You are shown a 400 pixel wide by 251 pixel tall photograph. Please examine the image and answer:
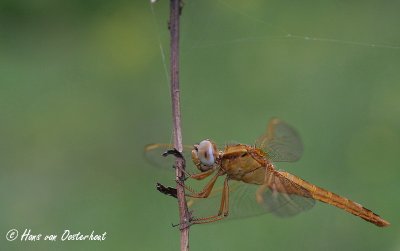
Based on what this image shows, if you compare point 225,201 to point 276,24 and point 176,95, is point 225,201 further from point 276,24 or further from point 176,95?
point 276,24

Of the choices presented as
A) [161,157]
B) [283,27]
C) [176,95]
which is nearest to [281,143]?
[161,157]

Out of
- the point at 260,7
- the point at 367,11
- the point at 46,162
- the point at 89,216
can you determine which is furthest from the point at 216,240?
the point at 367,11

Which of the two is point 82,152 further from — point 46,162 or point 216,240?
point 216,240

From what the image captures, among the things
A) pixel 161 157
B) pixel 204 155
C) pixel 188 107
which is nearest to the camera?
pixel 204 155

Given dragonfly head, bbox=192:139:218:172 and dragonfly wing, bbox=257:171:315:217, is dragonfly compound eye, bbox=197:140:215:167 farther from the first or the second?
dragonfly wing, bbox=257:171:315:217

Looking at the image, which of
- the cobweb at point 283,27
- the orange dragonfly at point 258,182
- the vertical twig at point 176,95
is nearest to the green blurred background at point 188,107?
the cobweb at point 283,27

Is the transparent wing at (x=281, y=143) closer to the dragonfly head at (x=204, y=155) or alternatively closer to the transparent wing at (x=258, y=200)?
the transparent wing at (x=258, y=200)
